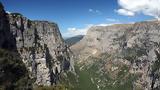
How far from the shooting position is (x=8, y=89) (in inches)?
7820

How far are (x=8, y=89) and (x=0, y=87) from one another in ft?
21.5

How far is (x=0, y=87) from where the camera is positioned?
193m
